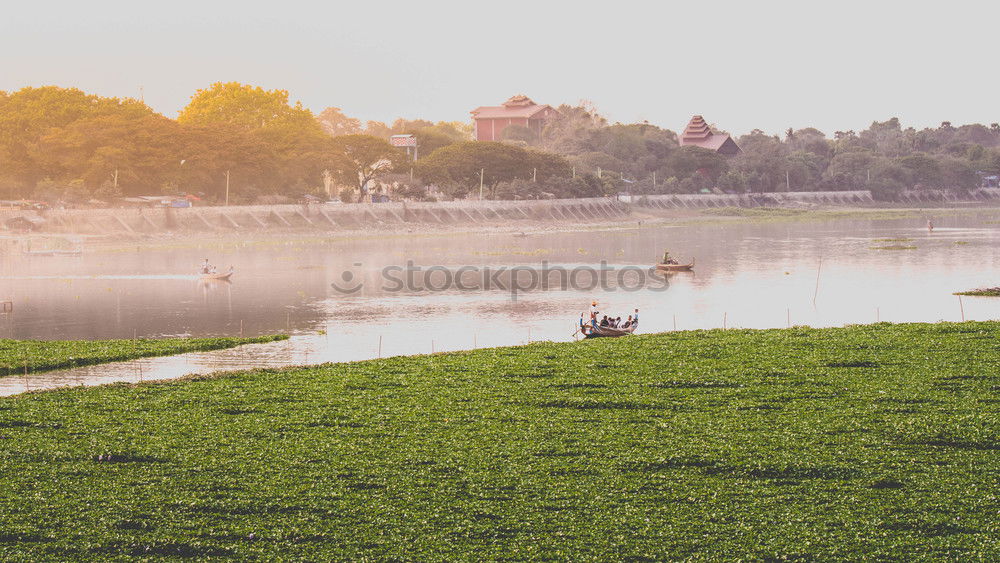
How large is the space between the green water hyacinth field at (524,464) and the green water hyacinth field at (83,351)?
16.2 ft

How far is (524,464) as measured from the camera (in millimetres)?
17188

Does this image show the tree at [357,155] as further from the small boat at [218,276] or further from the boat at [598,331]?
the boat at [598,331]

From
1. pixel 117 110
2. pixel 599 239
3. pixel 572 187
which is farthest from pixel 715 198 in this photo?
pixel 117 110

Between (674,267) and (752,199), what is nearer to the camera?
(674,267)

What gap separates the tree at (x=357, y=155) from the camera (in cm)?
12688

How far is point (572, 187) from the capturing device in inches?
5714

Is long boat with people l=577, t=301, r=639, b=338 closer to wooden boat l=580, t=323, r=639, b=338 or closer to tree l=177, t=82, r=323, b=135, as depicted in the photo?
wooden boat l=580, t=323, r=639, b=338

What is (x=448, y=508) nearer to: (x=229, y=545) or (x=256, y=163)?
(x=229, y=545)

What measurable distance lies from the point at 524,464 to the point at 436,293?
37646 mm

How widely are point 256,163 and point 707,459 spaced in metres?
107

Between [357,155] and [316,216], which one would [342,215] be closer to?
[316,216]

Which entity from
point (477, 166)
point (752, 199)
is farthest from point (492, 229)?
point (752, 199)

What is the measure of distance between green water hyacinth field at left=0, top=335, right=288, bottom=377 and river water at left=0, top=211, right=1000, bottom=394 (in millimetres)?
893

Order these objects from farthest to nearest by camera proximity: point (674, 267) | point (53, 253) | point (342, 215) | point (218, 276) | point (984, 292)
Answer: point (342, 215) → point (53, 253) → point (674, 267) → point (218, 276) → point (984, 292)
